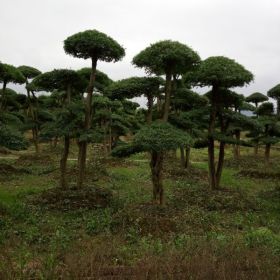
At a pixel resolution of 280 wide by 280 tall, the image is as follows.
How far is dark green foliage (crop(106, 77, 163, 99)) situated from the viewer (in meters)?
18.8

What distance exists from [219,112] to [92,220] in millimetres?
10756

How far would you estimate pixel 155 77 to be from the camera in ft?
63.0

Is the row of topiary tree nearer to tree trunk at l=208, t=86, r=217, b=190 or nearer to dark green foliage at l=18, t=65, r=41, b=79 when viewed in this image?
tree trunk at l=208, t=86, r=217, b=190

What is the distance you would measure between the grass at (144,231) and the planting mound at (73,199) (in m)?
0.45

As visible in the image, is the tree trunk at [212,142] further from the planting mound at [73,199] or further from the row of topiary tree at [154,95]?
the planting mound at [73,199]

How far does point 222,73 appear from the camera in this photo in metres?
21.1

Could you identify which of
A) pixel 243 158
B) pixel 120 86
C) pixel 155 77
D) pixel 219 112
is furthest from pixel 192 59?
pixel 243 158

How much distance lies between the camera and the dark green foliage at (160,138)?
16.7 metres

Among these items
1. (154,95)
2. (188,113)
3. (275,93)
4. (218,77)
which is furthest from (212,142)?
(275,93)

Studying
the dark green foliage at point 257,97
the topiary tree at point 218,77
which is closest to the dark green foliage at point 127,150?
the topiary tree at point 218,77

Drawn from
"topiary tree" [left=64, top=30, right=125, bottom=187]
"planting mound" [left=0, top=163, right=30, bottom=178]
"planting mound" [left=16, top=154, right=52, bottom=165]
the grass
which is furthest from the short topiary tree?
"planting mound" [left=16, top=154, right=52, bottom=165]

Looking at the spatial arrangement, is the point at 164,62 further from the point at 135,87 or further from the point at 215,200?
the point at 215,200

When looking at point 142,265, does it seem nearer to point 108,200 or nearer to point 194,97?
point 108,200

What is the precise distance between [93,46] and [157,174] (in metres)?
6.61
